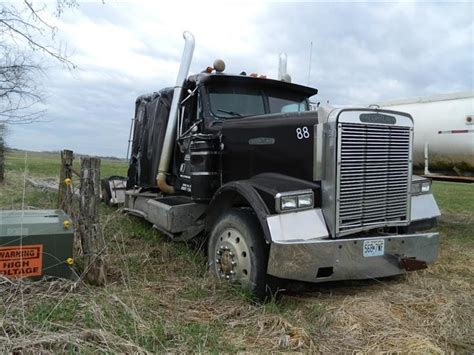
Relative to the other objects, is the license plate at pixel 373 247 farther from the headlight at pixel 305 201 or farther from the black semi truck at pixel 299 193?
the headlight at pixel 305 201

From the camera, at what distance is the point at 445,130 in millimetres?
8641

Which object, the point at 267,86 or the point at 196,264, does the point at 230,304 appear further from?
the point at 267,86

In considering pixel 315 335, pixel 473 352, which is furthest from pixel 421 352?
pixel 315 335

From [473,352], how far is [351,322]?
3.19ft

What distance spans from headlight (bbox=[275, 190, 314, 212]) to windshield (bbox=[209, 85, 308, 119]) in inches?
84.8

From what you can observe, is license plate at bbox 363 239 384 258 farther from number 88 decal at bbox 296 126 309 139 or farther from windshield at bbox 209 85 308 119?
windshield at bbox 209 85 308 119

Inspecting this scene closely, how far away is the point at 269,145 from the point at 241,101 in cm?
148

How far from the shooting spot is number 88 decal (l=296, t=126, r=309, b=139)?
186 inches

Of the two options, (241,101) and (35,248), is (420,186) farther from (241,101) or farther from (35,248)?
(35,248)

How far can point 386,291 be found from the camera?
16.6 ft

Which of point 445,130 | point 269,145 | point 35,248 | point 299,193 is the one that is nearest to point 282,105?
point 269,145

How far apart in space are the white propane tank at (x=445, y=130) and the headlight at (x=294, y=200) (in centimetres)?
518

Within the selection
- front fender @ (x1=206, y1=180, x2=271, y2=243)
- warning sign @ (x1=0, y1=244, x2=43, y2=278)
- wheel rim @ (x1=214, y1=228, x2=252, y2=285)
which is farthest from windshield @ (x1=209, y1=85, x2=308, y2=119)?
warning sign @ (x1=0, y1=244, x2=43, y2=278)

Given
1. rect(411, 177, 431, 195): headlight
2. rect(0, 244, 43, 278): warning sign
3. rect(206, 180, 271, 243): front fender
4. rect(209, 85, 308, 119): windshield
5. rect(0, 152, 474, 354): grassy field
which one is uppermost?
rect(209, 85, 308, 119): windshield
